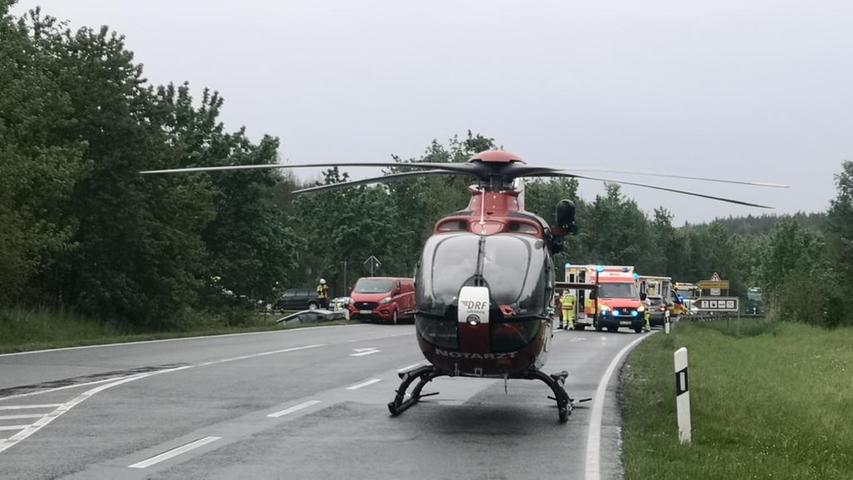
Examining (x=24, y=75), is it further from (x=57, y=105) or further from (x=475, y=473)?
(x=475, y=473)

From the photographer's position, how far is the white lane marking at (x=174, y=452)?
27.8 feet

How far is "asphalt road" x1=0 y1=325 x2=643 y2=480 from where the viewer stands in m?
8.67

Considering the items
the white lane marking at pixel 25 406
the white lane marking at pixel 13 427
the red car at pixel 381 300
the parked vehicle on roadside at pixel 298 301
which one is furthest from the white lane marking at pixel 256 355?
the parked vehicle on roadside at pixel 298 301

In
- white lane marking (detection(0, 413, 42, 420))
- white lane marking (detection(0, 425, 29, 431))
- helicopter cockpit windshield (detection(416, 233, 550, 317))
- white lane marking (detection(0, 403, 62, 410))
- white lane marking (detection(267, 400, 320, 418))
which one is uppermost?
helicopter cockpit windshield (detection(416, 233, 550, 317))

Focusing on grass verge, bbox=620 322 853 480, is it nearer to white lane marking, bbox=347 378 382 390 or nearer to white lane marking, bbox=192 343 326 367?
white lane marking, bbox=347 378 382 390

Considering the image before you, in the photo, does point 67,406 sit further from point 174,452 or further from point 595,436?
point 595,436

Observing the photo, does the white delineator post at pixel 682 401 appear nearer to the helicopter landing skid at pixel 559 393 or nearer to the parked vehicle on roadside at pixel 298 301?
the helicopter landing skid at pixel 559 393

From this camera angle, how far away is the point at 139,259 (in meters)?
33.0

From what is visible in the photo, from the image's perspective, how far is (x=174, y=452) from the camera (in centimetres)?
908

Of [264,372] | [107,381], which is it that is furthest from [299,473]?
[264,372]

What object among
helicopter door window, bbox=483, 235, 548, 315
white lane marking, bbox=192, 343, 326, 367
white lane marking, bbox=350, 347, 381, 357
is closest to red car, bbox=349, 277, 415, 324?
white lane marking, bbox=192, 343, 326, 367

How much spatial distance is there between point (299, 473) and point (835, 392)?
1171 cm

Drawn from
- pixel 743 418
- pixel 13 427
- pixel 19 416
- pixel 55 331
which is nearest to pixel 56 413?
pixel 19 416

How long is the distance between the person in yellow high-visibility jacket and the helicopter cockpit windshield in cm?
3383
